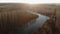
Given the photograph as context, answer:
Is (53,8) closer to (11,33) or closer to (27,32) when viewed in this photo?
(27,32)

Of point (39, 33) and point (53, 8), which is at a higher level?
point (53, 8)

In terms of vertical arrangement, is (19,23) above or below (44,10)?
below

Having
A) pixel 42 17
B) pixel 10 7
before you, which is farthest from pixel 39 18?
pixel 10 7

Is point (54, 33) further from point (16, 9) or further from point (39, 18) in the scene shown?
point (16, 9)

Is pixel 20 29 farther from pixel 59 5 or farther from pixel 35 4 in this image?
pixel 59 5

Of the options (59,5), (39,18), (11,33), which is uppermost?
(59,5)

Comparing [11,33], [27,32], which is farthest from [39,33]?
[11,33]

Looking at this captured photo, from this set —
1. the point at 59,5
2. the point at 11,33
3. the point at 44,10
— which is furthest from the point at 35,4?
the point at 11,33
